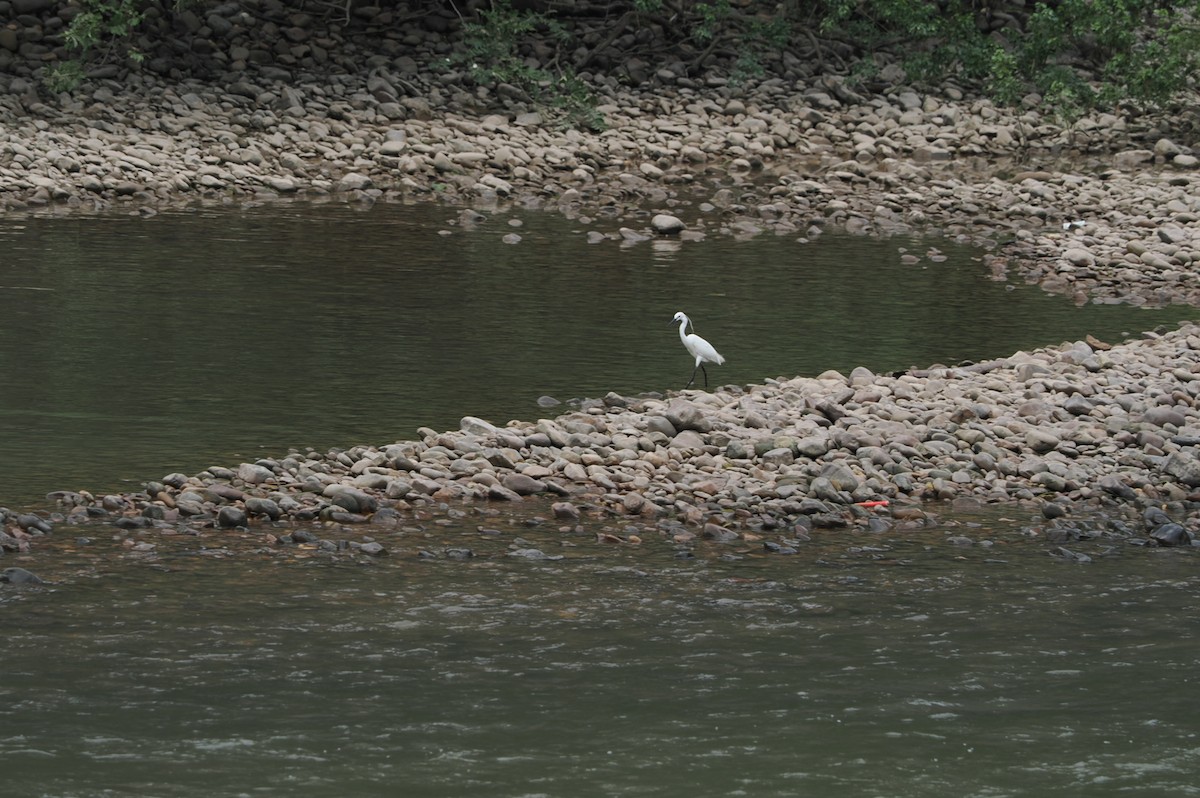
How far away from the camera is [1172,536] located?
32.5 ft

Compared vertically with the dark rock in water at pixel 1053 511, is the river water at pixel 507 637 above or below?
below

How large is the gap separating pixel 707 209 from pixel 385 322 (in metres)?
7.80

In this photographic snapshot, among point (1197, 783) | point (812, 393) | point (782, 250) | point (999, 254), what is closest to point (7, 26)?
point (782, 250)

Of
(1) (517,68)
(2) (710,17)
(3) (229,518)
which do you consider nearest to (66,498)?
(3) (229,518)

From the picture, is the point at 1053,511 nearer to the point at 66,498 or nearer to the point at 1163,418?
the point at 1163,418

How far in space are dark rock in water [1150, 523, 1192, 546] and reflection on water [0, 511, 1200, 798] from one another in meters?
0.18

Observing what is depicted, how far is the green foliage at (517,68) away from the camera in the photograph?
27.2 meters

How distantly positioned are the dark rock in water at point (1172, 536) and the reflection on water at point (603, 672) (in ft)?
0.59

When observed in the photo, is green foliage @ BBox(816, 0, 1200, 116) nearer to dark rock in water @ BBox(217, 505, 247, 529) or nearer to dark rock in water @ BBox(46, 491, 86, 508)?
dark rock in water @ BBox(217, 505, 247, 529)

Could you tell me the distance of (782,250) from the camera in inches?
798

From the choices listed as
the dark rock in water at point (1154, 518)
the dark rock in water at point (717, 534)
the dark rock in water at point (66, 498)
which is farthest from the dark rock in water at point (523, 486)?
the dark rock in water at point (1154, 518)

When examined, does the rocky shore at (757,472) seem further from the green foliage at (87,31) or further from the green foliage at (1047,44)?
the green foliage at (1047,44)

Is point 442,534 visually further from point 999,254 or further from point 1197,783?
point 999,254

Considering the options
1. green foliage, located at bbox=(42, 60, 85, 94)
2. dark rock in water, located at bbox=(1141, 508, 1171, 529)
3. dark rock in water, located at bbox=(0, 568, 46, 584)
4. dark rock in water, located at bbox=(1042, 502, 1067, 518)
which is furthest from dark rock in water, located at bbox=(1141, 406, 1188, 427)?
green foliage, located at bbox=(42, 60, 85, 94)
